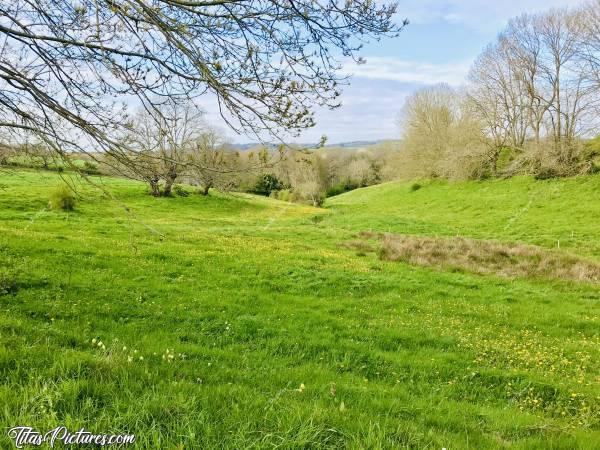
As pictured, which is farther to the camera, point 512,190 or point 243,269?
point 512,190

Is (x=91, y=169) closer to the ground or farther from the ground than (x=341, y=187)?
farther from the ground

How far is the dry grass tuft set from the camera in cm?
1465

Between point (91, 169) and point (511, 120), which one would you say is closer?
point (91, 169)

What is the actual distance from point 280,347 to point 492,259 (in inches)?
509

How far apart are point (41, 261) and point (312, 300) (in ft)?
22.8

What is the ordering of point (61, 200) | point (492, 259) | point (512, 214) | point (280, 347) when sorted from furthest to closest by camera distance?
point (512, 214)
point (61, 200)
point (492, 259)
point (280, 347)

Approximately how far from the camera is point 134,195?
38.7 m

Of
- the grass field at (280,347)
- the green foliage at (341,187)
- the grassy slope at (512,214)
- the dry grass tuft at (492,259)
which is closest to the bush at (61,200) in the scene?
the grass field at (280,347)

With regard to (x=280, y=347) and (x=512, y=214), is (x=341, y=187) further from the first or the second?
(x=280, y=347)

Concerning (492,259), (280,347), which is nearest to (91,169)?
(280,347)

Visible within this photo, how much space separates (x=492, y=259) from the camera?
1691 centimetres

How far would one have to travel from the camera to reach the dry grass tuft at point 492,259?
48.1ft

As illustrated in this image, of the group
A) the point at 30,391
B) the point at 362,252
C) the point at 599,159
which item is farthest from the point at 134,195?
the point at 599,159

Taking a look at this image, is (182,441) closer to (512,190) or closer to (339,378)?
(339,378)
